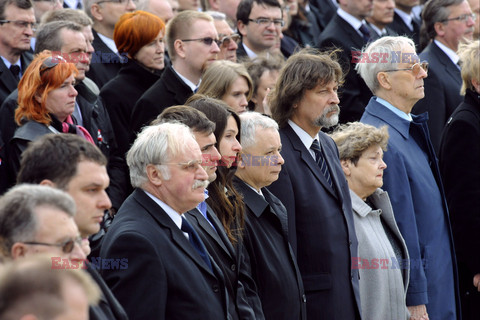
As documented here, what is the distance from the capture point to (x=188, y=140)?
4477 mm

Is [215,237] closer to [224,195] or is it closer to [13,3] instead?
[224,195]

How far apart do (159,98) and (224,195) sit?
1793 millimetres

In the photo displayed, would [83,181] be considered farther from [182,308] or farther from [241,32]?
[241,32]

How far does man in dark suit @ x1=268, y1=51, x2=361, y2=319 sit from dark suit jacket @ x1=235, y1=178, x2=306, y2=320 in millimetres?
211

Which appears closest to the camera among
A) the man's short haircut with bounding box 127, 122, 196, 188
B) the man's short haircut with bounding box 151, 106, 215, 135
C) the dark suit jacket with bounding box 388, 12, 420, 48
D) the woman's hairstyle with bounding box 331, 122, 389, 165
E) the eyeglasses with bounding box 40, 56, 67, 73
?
the man's short haircut with bounding box 127, 122, 196, 188

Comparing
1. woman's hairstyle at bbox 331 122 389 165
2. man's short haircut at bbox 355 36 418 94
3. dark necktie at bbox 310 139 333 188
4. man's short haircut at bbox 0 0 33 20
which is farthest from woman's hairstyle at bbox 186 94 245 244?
man's short haircut at bbox 0 0 33 20

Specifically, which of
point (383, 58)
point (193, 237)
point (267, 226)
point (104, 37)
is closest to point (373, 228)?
point (267, 226)

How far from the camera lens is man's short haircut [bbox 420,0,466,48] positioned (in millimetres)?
9016

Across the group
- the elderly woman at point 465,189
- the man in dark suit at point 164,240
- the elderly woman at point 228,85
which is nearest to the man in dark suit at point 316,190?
the elderly woman at point 228,85

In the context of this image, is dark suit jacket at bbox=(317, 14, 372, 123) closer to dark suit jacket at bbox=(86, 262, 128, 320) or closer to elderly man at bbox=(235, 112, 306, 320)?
elderly man at bbox=(235, 112, 306, 320)

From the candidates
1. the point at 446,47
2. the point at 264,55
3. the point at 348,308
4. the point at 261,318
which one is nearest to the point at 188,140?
the point at 261,318

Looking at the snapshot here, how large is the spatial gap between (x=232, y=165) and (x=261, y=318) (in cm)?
94

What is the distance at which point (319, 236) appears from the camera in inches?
219

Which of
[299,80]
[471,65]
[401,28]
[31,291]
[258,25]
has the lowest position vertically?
[401,28]
